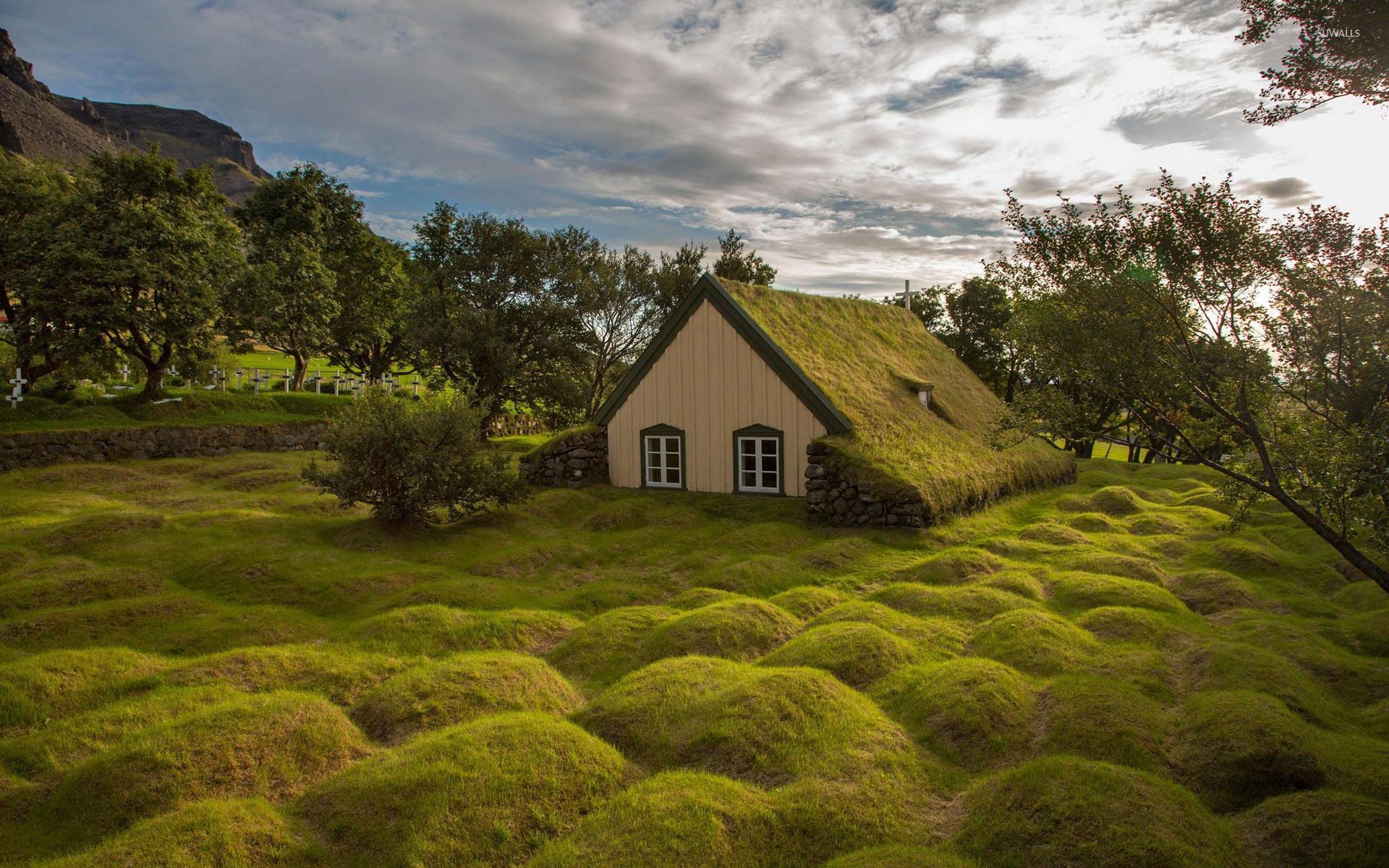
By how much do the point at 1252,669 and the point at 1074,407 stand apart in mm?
4700

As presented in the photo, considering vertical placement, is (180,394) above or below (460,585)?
above

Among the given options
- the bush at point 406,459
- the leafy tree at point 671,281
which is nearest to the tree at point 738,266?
the leafy tree at point 671,281

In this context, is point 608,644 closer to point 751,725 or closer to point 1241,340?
point 751,725

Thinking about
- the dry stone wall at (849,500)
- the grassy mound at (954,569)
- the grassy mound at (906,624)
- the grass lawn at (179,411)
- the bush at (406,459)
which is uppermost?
the grass lawn at (179,411)

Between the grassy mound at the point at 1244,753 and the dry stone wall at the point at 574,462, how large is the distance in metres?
19.5

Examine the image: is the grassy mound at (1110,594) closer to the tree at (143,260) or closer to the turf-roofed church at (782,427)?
the turf-roofed church at (782,427)

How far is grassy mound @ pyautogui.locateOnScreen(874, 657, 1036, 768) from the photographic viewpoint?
8898 mm

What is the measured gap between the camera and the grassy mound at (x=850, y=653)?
1102cm

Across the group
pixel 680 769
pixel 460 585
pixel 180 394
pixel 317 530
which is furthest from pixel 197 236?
pixel 680 769

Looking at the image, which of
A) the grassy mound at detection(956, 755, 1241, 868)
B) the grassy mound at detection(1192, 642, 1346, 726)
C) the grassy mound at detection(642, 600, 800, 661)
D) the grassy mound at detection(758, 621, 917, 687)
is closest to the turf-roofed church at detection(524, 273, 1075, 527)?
the grassy mound at detection(642, 600, 800, 661)

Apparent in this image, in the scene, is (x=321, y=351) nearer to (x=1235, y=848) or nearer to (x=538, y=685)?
(x=538, y=685)

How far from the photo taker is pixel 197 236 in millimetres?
32031

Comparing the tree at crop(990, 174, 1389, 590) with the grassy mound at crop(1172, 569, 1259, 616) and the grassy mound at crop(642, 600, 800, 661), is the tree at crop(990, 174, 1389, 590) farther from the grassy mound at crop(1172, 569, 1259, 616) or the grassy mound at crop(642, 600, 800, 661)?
the grassy mound at crop(642, 600, 800, 661)

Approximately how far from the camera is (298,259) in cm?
4069
